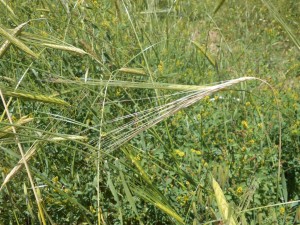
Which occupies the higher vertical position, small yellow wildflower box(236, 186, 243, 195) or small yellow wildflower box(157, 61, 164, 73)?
small yellow wildflower box(157, 61, 164, 73)

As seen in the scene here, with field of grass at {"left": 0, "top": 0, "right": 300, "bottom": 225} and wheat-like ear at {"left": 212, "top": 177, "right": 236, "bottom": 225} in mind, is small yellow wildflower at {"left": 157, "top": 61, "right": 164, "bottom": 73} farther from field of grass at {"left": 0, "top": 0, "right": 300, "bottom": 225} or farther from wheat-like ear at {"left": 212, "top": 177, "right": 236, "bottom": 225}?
wheat-like ear at {"left": 212, "top": 177, "right": 236, "bottom": 225}

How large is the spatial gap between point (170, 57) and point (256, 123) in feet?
3.41

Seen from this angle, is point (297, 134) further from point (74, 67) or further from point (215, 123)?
point (74, 67)

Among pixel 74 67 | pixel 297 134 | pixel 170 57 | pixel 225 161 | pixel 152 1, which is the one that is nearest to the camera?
pixel 225 161

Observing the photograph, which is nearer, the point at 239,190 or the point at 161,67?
the point at 239,190

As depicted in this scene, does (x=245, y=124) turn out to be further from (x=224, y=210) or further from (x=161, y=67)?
(x=224, y=210)

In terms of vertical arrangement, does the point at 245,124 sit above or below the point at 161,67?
below

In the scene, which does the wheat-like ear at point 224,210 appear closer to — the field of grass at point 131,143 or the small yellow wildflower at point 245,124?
the field of grass at point 131,143

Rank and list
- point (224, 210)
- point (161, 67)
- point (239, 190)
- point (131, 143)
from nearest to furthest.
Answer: point (224, 210) → point (239, 190) → point (131, 143) → point (161, 67)

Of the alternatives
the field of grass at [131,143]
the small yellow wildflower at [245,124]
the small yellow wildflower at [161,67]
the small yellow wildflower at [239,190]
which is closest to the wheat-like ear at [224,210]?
the field of grass at [131,143]

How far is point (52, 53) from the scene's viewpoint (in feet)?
7.17

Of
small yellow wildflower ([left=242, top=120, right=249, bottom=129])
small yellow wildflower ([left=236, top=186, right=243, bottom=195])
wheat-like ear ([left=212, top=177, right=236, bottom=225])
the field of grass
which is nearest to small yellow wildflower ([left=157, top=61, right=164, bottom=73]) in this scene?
the field of grass

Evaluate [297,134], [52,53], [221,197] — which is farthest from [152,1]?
[221,197]

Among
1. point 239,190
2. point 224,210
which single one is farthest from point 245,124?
point 224,210
